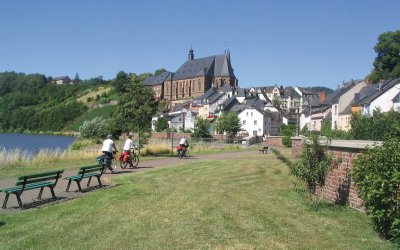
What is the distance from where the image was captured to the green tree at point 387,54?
82.6 m

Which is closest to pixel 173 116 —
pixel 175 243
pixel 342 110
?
pixel 342 110

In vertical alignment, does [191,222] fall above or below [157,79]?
below

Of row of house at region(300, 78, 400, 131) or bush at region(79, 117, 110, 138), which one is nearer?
row of house at region(300, 78, 400, 131)

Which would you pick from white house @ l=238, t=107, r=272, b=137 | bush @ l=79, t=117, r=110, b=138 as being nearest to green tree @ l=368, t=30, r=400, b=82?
white house @ l=238, t=107, r=272, b=137

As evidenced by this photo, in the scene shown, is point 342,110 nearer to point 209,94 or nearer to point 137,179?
point 137,179

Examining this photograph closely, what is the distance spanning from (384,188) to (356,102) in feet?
175

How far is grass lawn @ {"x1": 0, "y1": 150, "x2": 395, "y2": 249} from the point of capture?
26.8ft

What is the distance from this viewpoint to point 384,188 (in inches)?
315

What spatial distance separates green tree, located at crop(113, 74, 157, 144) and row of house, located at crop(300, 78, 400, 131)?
22862mm

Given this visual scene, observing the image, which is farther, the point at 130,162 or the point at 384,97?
the point at 384,97

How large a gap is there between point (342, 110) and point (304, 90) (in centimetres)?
10272

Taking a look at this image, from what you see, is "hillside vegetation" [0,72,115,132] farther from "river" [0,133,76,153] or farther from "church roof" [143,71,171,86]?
"river" [0,133,76,153]

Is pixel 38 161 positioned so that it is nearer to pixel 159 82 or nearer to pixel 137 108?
pixel 137 108

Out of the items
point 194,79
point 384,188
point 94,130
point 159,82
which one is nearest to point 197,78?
point 194,79
